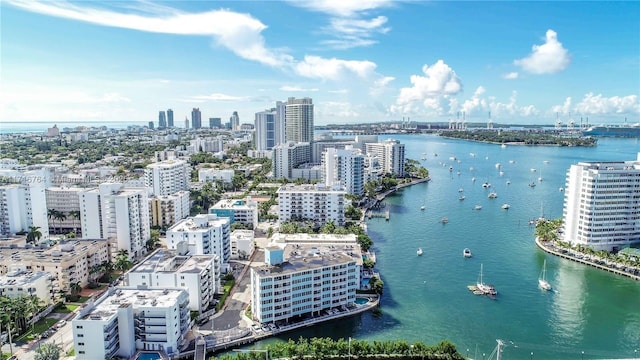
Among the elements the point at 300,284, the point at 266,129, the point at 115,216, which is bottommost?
the point at 300,284

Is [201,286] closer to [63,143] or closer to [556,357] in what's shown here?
[556,357]

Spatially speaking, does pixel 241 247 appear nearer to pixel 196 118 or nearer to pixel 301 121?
pixel 301 121

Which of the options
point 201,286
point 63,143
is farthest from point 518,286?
point 63,143

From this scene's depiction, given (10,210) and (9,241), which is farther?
(10,210)

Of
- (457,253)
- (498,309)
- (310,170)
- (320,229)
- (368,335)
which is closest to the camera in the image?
(368,335)

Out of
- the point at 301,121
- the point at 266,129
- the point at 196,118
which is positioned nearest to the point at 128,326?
the point at 301,121
